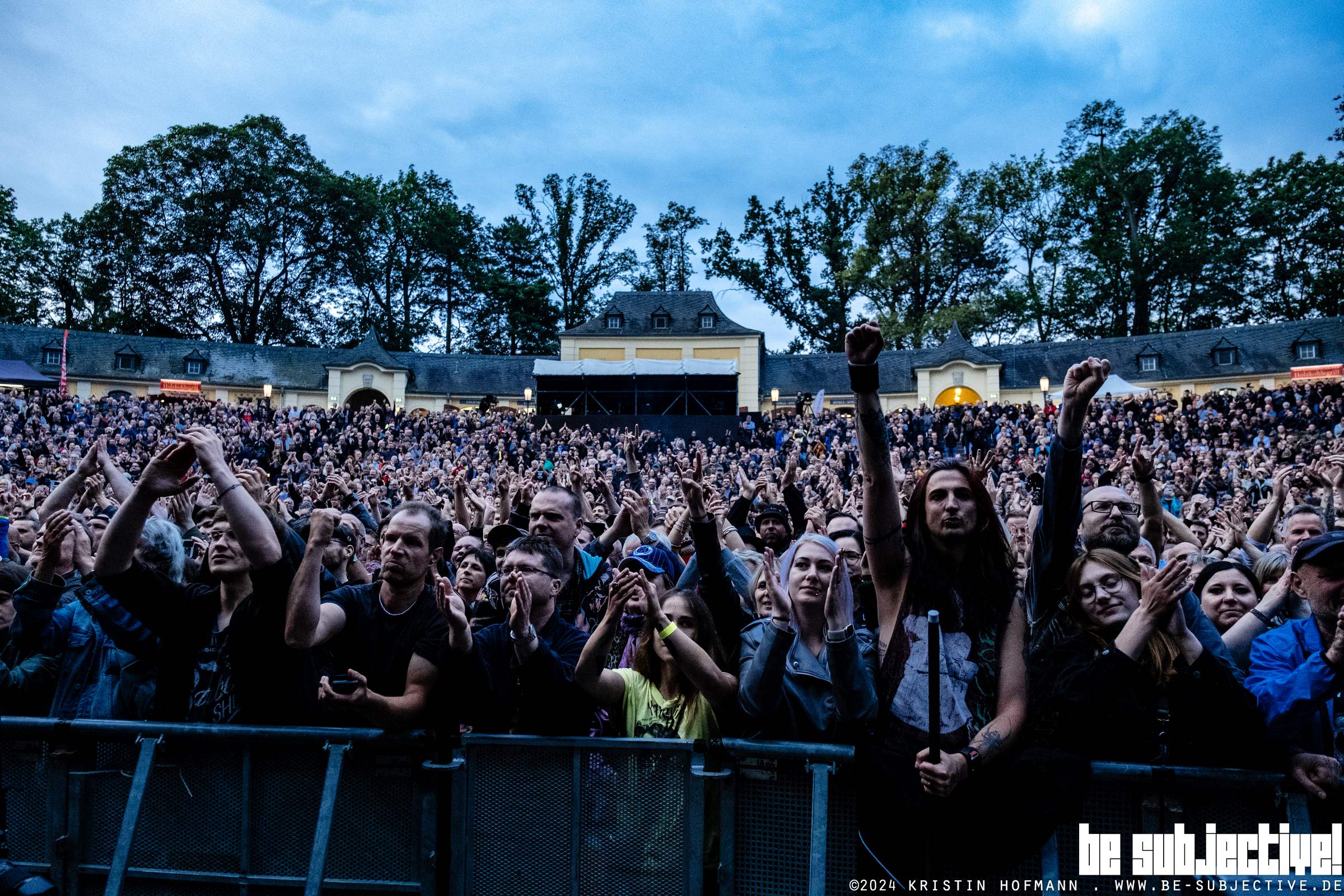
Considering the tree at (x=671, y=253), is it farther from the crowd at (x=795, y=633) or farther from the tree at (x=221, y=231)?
the crowd at (x=795, y=633)

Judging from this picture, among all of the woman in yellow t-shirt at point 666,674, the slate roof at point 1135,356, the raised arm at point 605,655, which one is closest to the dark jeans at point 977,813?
the woman in yellow t-shirt at point 666,674

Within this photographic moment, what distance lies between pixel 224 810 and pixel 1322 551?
14.7 feet

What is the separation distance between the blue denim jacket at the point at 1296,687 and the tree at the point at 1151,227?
51336 millimetres

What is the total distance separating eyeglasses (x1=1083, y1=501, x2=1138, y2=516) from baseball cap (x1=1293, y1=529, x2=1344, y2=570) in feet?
2.54

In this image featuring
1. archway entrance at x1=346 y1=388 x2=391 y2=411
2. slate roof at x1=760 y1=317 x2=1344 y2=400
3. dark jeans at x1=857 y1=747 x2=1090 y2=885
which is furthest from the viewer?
archway entrance at x1=346 y1=388 x2=391 y2=411

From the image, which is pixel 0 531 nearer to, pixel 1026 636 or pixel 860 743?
pixel 860 743

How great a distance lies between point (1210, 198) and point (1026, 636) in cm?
5535

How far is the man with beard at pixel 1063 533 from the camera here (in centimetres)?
278

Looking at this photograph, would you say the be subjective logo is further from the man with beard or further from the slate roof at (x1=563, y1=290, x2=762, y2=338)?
the slate roof at (x1=563, y1=290, x2=762, y2=338)

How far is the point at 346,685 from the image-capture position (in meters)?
3.17

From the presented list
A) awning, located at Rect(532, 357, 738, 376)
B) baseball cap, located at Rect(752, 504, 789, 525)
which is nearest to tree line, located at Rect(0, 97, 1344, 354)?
awning, located at Rect(532, 357, 738, 376)

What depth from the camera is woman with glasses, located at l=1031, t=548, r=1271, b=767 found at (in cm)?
278

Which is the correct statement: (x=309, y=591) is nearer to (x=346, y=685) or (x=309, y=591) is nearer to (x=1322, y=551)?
(x=346, y=685)

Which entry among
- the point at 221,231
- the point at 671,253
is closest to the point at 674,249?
the point at 671,253
